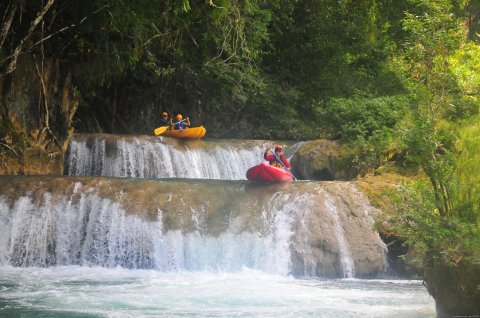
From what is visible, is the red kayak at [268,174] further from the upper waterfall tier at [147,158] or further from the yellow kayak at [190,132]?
the yellow kayak at [190,132]

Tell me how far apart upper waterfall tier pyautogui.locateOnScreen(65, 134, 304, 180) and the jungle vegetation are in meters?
0.71

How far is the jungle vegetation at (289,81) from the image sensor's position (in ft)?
22.2

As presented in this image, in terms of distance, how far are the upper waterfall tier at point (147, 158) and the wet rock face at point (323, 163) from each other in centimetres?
201

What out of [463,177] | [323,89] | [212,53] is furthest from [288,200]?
[323,89]

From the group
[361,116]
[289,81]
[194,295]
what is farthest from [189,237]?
[289,81]

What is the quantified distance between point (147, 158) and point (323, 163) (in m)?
4.08

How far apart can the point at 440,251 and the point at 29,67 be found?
10759 mm

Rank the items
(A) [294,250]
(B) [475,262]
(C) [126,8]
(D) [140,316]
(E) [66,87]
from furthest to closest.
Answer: (E) [66,87] → (C) [126,8] → (A) [294,250] → (D) [140,316] → (B) [475,262]

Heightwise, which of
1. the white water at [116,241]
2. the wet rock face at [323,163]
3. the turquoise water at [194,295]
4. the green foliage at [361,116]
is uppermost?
the green foliage at [361,116]

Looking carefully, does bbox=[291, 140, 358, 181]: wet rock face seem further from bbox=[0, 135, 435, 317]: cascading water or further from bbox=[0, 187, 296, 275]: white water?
bbox=[0, 187, 296, 275]: white water

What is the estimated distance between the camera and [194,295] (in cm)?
898

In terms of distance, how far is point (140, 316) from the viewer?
24.6 feet

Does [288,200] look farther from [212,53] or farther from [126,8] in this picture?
[212,53]

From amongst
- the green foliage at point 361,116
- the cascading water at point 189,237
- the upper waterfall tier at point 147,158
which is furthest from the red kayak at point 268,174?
the upper waterfall tier at point 147,158
